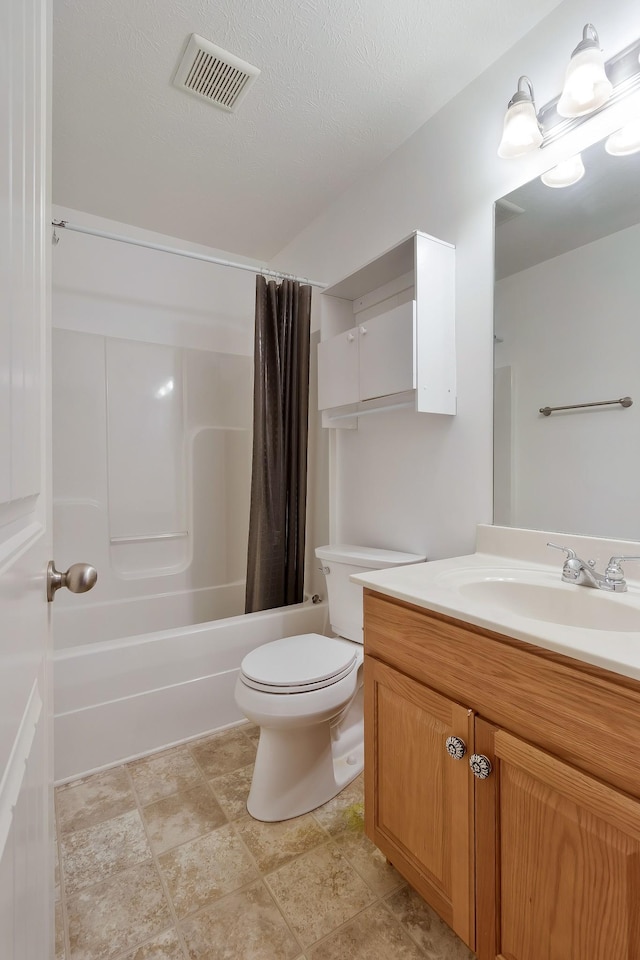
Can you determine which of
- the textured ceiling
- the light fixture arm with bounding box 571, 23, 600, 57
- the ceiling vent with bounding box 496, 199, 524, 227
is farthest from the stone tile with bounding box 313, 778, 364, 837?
the textured ceiling

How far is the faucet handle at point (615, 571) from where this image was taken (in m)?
1.00

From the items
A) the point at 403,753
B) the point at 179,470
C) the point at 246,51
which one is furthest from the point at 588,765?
the point at 179,470

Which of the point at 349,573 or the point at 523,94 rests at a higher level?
the point at 523,94

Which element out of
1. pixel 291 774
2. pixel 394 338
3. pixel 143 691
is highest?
pixel 394 338

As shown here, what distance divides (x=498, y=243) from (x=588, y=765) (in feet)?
4.62

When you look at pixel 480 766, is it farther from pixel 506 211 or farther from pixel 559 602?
pixel 506 211

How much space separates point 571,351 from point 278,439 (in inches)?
50.8

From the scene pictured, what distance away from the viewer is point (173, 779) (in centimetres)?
155

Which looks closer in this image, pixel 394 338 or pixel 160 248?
pixel 394 338

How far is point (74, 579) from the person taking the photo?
A: 0.65 m

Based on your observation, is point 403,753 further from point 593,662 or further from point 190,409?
point 190,409

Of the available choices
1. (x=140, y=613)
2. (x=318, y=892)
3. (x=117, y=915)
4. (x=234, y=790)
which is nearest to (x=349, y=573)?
(x=234, y=790)

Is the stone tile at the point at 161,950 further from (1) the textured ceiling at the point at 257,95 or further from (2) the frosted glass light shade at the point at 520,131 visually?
(1) the textured ceiling at the point at 257,95

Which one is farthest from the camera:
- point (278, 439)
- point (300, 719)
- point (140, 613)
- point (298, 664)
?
point (140, 613)
